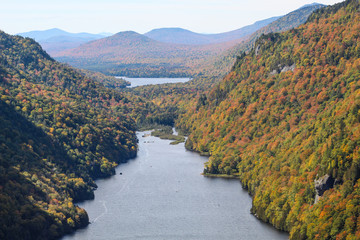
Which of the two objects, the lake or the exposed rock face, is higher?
the exposed rock face

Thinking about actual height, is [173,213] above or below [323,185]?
below

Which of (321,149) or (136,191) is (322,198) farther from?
(136,191)

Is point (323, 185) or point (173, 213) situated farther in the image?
point (173, 213)

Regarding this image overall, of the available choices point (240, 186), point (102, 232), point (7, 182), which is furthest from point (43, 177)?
point (240, 186)

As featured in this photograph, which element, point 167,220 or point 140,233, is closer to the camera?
point 140,233

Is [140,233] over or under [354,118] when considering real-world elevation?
under

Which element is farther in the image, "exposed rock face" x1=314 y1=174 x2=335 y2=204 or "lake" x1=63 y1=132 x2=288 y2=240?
"lake" x1=63 y1=132 x2=288 y2=240

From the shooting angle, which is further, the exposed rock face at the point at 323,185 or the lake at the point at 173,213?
the lake at the point at 173,213

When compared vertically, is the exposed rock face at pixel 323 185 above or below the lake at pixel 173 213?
above
